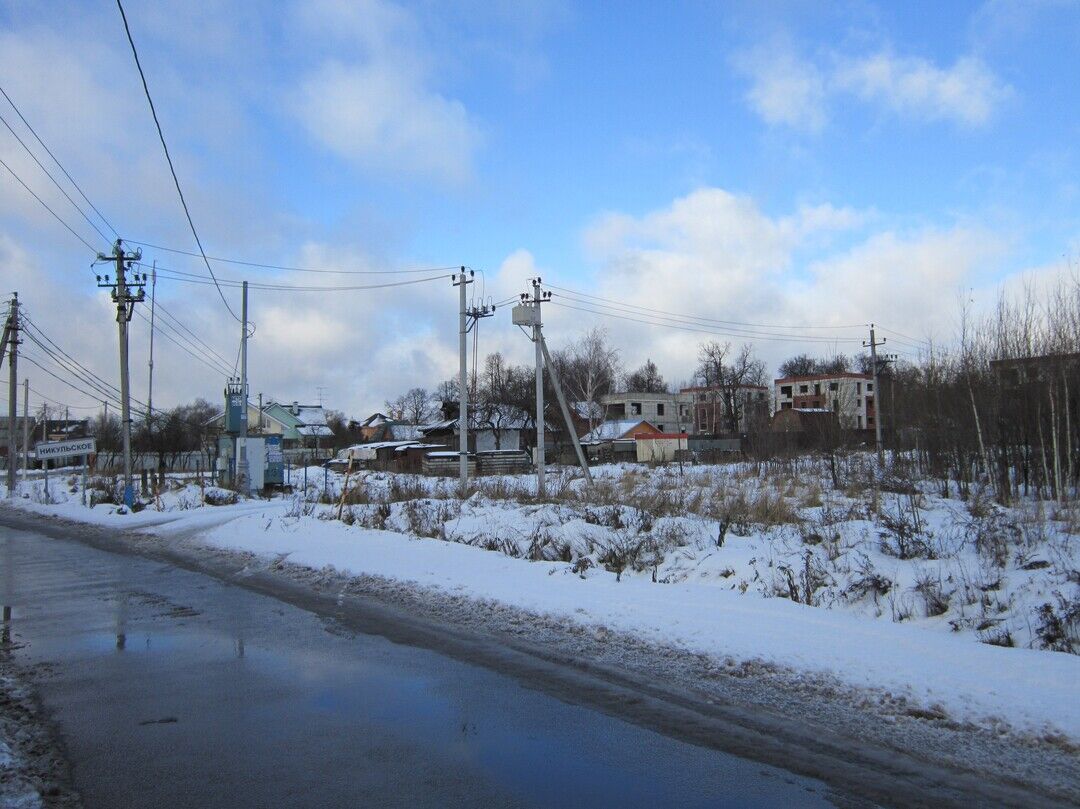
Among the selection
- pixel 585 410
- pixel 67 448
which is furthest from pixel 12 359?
pixel 585 410

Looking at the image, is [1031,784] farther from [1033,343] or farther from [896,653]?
[1033,343]

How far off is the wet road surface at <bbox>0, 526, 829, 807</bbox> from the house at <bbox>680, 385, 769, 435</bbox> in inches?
3090

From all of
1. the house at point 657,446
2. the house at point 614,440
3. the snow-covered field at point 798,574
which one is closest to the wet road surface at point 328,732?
the snow-covered field at point 798,574

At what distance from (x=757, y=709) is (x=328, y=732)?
3.13 metres

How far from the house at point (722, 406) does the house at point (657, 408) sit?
1602mm

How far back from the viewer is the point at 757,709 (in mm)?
6418

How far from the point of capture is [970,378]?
20266 mm

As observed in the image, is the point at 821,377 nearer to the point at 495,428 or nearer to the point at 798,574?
the point at 495,428

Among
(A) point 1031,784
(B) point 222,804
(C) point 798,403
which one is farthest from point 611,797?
(C) point 798,403

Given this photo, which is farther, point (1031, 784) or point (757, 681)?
point (757, 681)

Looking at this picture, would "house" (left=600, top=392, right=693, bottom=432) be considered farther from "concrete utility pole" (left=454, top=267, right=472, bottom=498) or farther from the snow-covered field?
the snow-covered field

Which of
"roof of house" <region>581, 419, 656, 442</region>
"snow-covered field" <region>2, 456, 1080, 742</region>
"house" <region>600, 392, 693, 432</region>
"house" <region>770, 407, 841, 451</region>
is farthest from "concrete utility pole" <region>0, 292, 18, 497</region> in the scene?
"house" <region>600, 392, 693, 432</region>

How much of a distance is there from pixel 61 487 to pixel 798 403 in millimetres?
105297

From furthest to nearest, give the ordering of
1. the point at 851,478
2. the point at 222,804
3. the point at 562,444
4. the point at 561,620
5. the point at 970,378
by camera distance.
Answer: the point at 562,444 → the point at 851,478 → the point at 970,378 → the point at 561,620 → the point at 222,804
